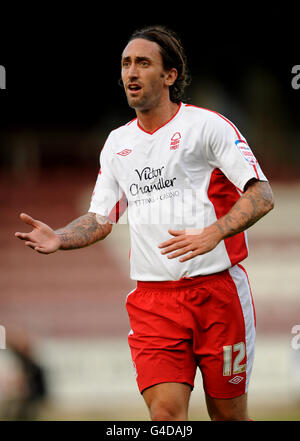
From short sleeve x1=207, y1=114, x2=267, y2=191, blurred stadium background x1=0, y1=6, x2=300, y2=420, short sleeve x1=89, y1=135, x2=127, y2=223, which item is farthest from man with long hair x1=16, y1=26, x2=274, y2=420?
blurred stadium background x1=0, y1=6, x2=300, y2=420

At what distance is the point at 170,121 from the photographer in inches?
162

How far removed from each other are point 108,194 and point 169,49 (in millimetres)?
926

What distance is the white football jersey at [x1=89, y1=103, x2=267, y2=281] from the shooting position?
12.9ft

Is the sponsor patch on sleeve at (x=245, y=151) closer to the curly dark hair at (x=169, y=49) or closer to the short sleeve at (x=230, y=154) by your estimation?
the short sleeve at (x=230, y=154)

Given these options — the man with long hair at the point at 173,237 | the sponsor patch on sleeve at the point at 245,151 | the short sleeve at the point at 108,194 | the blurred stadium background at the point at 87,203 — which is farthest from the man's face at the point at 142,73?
the blurred stadium background at the point at 87,203

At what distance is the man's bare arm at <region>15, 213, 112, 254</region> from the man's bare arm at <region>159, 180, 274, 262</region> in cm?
62

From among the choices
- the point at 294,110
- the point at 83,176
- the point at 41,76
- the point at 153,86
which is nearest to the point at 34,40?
the point at 41,76

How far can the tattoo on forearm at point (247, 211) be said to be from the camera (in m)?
3.63

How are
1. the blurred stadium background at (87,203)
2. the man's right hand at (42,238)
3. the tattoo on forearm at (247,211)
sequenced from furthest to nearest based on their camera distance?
1. the blurred stadium background at (87,203)
2. the man's right hand at (42,238)
3. the tattoo on forearm at (247,211)

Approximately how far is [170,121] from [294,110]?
12197 mm

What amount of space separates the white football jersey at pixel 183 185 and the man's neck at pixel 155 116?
4 cm

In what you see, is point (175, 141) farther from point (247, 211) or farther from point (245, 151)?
point (247, 211)

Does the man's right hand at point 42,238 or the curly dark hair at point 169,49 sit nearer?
the man's right hand at point 42,238

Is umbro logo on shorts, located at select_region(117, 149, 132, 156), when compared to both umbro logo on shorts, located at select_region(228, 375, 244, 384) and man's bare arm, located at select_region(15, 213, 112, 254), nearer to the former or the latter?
man's bare arm, located at select_region(15, 213, 112, 254)
